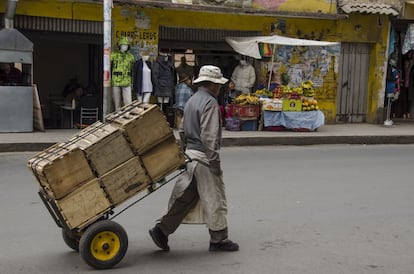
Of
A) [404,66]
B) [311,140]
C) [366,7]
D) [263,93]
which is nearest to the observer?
[311,140]

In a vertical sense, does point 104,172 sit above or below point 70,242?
above

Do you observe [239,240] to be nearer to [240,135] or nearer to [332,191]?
[332,191]

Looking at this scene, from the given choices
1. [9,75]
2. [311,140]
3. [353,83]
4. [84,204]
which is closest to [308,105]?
[311,140]

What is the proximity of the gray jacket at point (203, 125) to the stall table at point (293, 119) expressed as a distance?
9.33m

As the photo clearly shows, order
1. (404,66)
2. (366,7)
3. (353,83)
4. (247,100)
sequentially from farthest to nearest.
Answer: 1. (404,66)
2. (353,83)
3. (366,7)
4. (247,100)

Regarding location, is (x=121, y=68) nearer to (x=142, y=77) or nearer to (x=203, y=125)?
(x=142, y=77)

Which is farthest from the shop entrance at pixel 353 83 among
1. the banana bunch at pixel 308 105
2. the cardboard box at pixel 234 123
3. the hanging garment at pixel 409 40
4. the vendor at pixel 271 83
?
the cardboard box at pixel 234 123

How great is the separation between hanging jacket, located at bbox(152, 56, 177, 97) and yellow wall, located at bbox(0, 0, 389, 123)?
908 mm

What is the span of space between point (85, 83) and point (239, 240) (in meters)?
11.9

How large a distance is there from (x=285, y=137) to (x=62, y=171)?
31.1 ft

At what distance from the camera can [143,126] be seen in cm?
502

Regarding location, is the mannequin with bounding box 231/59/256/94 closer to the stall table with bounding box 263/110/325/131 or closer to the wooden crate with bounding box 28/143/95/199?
the stall table with bounding box 263/110/325/131

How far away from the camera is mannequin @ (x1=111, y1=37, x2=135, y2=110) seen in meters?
14.0

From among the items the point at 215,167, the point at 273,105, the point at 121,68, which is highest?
the point at 121,68
